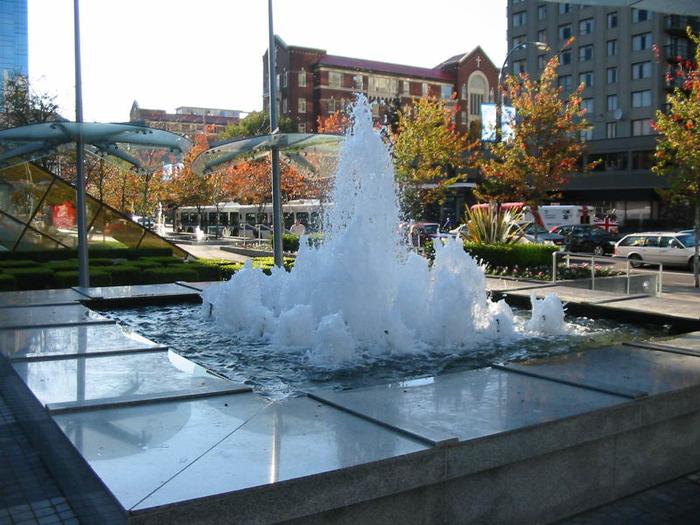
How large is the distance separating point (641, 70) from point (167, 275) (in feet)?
177

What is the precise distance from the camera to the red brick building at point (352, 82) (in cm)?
7619

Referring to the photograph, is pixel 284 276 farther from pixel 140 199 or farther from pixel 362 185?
pixel 140 199

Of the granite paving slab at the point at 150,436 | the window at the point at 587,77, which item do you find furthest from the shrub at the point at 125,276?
the window at the point at 587,77

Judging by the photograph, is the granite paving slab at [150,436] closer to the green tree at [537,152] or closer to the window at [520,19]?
the green tree at [537,152]

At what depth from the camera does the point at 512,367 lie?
5.59 meters

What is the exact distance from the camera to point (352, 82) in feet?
255

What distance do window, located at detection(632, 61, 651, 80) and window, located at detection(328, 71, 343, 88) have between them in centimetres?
3038

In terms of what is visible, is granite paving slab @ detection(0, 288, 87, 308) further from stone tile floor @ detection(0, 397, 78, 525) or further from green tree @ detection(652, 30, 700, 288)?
green tree @ detection(652, 30, 700, 288)

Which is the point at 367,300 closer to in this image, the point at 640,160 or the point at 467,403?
the point at 467,403

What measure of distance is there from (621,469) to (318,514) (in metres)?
2.21

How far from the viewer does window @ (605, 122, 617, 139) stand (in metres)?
61.2

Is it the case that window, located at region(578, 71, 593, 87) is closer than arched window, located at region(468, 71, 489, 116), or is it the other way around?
window, located at region(578, 71, 593, 87)

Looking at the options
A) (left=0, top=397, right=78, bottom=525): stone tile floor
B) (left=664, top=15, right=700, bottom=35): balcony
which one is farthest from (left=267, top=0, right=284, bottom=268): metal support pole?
(left=664, top=15, right=700, bottom=35): balcony

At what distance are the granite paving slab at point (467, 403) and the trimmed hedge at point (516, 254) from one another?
41.8 ft
